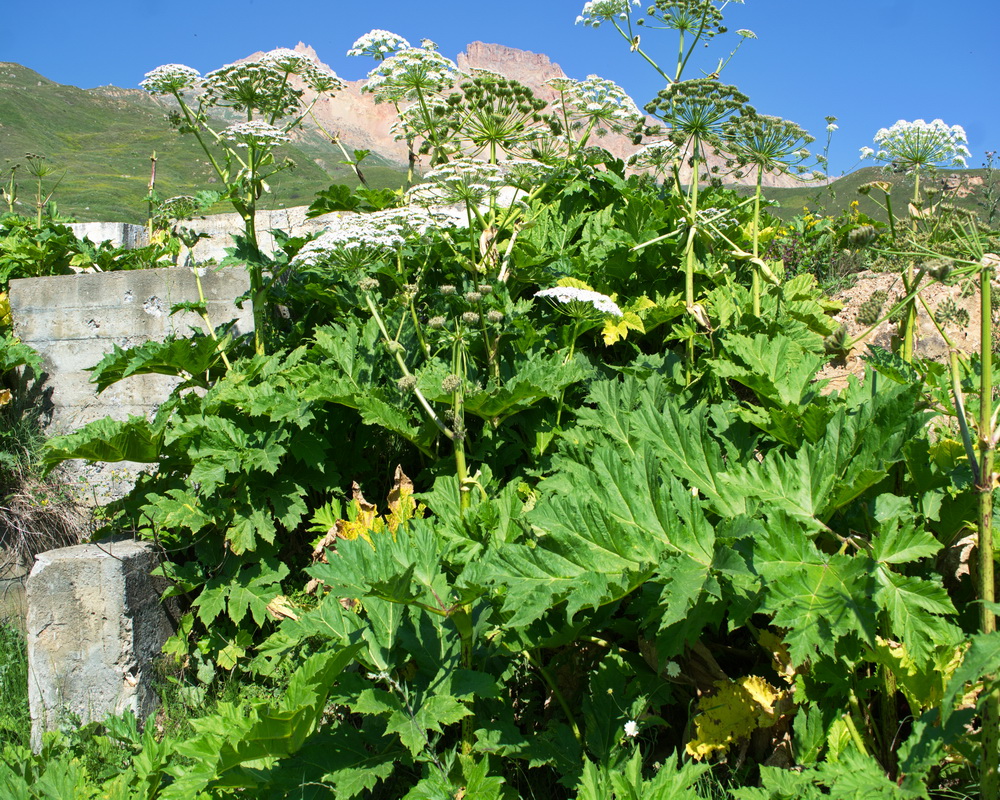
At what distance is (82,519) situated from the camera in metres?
5.20

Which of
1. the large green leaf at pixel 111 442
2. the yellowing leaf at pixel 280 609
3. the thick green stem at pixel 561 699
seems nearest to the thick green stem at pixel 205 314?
the large green leaf at pixel 111 442

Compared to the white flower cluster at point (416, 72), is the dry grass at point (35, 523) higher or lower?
lower

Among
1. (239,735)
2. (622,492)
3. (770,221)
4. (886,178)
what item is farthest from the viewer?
(770,221)

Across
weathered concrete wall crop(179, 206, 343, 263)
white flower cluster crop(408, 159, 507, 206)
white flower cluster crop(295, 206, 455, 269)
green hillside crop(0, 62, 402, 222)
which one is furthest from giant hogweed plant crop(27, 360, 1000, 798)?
green hillside crop(0, 62, 402, 222)

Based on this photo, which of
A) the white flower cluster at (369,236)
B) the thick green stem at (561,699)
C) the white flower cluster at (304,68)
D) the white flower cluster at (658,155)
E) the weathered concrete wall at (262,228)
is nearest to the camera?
the thick green stem at (561,699)

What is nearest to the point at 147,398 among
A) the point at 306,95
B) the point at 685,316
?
the point at 306,95

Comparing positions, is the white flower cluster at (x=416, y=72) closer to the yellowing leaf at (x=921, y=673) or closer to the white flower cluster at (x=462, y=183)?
the white flower cluster at (x=462, y=183)

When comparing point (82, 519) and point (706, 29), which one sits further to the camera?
point (82, 519)

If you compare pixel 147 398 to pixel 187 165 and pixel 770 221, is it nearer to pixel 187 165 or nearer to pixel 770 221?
pixel 770 221

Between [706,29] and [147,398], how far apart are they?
15.3 feet

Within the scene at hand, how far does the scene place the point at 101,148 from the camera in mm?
98688

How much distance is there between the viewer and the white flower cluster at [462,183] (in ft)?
12.0

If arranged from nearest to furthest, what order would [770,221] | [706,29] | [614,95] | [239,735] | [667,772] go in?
[667,772], [239,735], [706,29], [614,95], [770,221]

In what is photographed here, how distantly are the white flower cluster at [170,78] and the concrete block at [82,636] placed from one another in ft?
10.2
